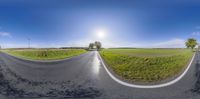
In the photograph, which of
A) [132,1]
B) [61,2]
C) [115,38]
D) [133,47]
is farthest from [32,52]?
[132,1]

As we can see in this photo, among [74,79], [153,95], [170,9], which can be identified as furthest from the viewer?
[74,79]

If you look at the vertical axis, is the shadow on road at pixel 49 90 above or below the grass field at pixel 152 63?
below

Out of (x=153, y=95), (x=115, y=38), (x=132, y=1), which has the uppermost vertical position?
(x=132, y=1)

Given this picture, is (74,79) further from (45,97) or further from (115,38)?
(115,38)

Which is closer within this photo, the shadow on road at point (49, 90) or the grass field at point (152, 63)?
the shadow on road at point (49, 90)

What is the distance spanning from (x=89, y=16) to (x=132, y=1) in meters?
0.76

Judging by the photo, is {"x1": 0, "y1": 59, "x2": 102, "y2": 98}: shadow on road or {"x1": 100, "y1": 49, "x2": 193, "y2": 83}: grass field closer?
{"x1": 0, "y1": 59, "x2": 102, "y2": 98}: shadow on road

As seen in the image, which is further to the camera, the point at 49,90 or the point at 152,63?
the point at 152,63

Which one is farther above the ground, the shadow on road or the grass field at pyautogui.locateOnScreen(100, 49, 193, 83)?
the grass field at pyautogui.locateOnScreen(100, 49, 193, 83)

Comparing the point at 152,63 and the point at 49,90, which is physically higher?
the point at 152,63

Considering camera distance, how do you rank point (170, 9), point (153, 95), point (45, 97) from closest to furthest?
point (45, 97)
point (153, 95)
point (170, 9)

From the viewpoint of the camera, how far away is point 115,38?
275 cm

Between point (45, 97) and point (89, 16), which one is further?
point (89, 16)

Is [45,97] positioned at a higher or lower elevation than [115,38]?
lower
